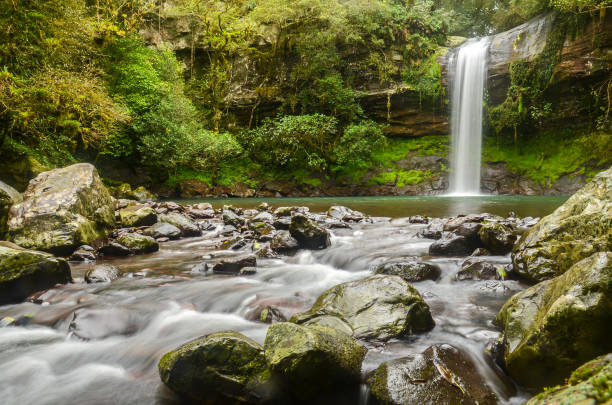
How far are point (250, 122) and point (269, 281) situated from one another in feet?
59.4

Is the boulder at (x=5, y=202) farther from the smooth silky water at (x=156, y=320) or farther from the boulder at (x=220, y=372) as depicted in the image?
the boulder at (x=220, y=372)

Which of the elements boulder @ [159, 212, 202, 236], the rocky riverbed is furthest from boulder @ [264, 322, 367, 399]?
boulder @ [159, 212, 202, 236]

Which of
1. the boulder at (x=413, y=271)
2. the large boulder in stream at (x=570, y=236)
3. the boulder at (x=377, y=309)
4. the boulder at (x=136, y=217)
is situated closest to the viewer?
the boulder at (x=377, y=309)

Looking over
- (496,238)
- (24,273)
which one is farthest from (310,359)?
(496,238)

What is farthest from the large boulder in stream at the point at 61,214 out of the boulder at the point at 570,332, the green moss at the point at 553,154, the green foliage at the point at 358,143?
the green moss at the point at 553,154

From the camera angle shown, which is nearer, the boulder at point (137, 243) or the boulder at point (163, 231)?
the boulder at point (137, 243)

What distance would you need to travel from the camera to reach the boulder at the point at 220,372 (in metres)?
1.92

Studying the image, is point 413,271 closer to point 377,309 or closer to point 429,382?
point 377,309

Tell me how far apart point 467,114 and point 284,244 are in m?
17.1

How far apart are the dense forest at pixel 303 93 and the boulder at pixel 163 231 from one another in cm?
863

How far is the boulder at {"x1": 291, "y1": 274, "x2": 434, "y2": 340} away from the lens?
263 centimetres

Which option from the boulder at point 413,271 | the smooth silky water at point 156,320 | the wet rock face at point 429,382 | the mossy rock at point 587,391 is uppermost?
the mossy rock at point 587,391

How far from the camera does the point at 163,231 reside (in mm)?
6809

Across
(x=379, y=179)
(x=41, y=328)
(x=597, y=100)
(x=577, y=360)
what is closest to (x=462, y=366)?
(x=577, y=360)
